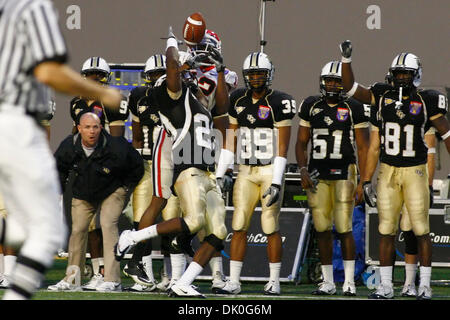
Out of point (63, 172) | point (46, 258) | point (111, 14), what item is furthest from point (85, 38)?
point (46, 258)

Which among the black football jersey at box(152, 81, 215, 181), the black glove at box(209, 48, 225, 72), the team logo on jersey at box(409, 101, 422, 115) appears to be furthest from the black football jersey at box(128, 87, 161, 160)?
the team logo on jersey at box(409, 101, 422, 115)

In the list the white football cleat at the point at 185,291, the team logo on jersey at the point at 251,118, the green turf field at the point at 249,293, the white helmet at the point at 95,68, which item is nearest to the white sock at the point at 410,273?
the green turf field at the point at 249,293

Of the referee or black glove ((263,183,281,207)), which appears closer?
the referee

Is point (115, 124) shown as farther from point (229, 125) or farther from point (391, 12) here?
point (391, 12)

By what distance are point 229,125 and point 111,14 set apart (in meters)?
5.04

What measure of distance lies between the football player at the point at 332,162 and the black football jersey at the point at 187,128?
43.7 inches

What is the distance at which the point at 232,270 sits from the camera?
26.4ft

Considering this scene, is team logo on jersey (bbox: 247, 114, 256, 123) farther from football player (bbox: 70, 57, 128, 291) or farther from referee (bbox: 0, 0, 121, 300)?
referee (bbox: 0, 0, 121, 300)

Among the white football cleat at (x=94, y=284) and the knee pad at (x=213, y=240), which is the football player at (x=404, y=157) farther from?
the white football cleat at (x=94, y=284)

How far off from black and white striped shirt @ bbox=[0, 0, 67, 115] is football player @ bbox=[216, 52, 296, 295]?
11.7 ft

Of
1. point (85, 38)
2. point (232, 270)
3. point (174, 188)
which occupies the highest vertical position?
point (85, 38)

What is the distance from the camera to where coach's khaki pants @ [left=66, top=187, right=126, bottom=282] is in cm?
790

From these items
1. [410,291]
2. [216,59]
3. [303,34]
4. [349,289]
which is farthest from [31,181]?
[303,34]

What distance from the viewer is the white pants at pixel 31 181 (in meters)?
4.37
